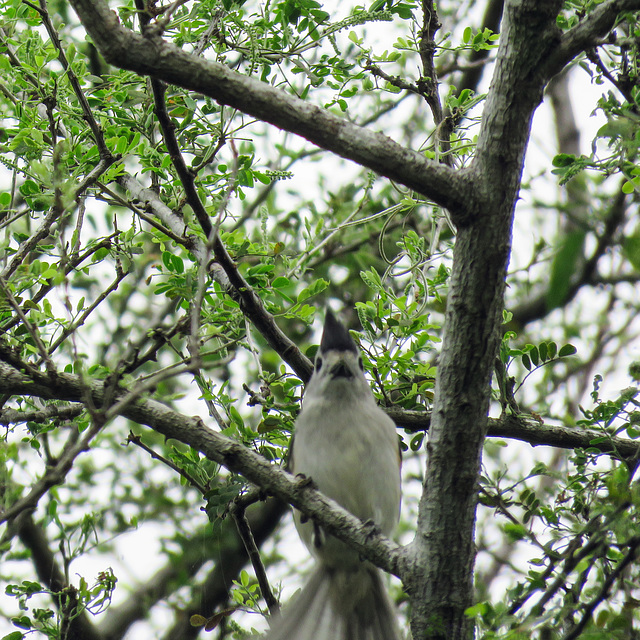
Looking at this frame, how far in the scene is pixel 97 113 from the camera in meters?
2.83

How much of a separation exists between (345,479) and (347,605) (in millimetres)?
566

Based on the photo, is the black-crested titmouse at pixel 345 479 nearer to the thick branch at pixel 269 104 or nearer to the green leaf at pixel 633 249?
the thick branch at pixel 269 104

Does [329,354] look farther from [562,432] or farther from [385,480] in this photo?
[562,432]

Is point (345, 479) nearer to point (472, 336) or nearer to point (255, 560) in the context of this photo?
point (255, 560)

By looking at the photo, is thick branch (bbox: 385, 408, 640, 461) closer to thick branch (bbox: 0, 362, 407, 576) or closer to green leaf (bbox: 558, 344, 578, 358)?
green leaf (bbox: 558, 344, 578, 358)

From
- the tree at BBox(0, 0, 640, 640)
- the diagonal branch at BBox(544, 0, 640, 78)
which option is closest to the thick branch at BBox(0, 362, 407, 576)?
the tree at BBox(0, 0, 640, 640)

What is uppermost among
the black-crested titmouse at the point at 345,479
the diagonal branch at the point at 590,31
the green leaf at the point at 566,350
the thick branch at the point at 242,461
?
the diagonal branch at the point at 590,31

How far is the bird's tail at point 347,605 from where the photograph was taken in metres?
3.38

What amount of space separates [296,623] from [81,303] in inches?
65.8

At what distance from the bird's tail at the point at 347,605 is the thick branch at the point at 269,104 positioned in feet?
6.51

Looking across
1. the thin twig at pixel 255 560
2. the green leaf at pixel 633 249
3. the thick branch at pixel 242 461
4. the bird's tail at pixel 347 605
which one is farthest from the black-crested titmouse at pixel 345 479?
the green leaf at pixel 633 249

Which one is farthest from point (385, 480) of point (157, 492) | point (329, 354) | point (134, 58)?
point (157, 492)

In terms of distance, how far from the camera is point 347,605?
3.50 metres

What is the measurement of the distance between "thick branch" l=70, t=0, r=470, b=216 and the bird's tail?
1.99 metres
